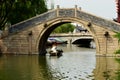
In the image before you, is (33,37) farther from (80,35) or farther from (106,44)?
(80,35)

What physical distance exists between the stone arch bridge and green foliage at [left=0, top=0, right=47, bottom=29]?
1940 mm

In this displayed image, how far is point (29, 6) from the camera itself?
4119 cm

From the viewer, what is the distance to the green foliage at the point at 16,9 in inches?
1576

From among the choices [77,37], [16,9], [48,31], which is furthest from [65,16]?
[77,37]

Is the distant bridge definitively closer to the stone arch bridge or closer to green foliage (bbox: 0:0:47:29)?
green foliage (bbox: 0:0:47:29)

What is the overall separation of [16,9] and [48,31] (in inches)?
151

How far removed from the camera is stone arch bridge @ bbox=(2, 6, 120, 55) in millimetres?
35938

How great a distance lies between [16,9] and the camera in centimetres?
4062

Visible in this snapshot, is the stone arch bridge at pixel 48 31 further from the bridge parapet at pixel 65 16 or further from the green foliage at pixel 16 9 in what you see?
the green foliage at pixel 16 9

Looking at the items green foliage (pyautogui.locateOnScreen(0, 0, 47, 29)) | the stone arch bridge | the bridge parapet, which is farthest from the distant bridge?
the bridge parapet

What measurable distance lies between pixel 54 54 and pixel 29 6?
20.2 feet

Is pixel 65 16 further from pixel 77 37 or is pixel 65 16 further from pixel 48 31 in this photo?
pixel 77 37

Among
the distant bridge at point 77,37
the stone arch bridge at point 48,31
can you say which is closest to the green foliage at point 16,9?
the stone arch bridge at point 48,31

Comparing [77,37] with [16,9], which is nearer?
[16,9]
